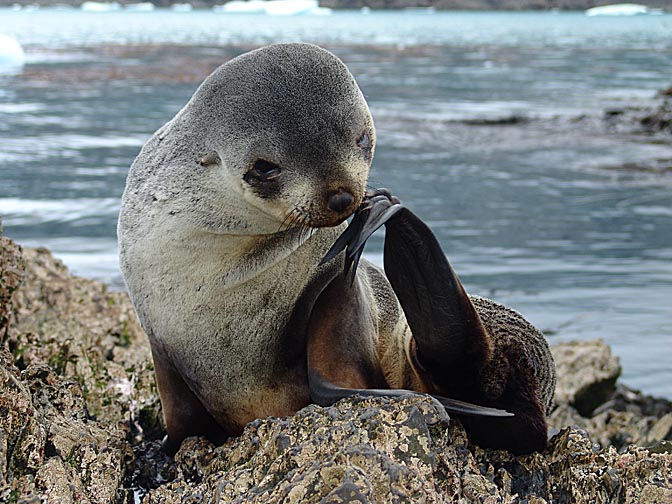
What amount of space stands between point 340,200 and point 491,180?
10574 mm

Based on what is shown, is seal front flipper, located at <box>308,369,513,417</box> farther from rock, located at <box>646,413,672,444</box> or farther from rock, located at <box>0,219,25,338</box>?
rock, located at <box>646,413,672,444</box>

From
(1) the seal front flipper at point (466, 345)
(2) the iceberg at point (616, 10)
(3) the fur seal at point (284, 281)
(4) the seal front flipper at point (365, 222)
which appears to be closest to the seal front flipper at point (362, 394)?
(3) the fur seal at point (284, 281)

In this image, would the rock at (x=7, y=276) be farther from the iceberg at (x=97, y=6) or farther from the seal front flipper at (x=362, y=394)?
the iceberg at (x=97, y=6)

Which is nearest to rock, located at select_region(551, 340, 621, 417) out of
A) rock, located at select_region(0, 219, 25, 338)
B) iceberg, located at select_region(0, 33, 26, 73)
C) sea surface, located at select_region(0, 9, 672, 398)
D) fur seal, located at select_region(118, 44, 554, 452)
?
sea surface, located at select_region(0, 9, 672, 398)

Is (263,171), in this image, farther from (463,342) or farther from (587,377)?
(587,377)

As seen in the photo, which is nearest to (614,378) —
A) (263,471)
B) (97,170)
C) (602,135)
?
(263,471)

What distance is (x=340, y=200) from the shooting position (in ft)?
9.06

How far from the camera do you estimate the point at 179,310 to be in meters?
3.15

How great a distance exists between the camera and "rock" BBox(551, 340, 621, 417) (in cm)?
579

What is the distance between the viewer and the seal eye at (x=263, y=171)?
112 inches

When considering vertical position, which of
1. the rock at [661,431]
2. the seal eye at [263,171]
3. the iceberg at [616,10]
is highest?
the seal eye at [263,171]

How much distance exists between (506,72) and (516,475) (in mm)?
30195

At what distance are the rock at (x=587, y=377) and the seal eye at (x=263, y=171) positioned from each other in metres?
3.43

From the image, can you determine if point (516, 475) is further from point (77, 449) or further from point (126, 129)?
point (126, 129)
